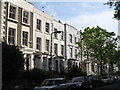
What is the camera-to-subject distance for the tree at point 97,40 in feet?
177

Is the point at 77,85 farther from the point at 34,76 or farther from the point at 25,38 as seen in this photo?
the point at 25,38

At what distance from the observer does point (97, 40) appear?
5409 cm

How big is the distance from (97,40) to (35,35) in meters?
17.6

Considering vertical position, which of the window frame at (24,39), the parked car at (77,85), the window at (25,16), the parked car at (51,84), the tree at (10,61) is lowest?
the parked car at (77,85)

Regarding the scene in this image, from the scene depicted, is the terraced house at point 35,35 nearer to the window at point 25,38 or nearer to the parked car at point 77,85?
the window at point 25,38

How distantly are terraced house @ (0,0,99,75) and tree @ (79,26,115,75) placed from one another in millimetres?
3702

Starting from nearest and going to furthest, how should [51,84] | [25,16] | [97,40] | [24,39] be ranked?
[51,84] < [24,39] < [25,16] < [97,40]

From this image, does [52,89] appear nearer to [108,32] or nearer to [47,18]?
[47,18]

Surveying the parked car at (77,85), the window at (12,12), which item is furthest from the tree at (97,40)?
the parked car at (77,85)

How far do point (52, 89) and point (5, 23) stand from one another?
15607 mm

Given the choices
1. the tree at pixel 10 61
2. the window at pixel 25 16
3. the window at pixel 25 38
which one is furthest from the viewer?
the window at pixel 25 16

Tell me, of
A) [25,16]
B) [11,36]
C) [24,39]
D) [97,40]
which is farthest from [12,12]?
[97,40]

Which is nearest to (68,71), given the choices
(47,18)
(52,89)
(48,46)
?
(48,46)

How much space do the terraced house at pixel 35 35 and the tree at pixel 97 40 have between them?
3.70 m
